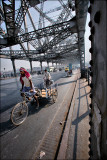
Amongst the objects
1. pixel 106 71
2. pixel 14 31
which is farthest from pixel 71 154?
pixel 14 31

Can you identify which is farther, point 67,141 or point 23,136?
point 23,136

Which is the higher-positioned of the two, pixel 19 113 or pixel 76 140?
pixel 19 113

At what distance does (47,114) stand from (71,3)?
11087mm

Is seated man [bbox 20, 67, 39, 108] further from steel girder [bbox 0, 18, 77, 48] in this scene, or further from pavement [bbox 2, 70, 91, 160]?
steel girder [bbox 0, 18, 77, 48]

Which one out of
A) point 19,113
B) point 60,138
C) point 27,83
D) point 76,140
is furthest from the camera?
point 27,83

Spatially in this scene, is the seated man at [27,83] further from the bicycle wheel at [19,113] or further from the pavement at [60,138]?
the pavement at [60,138]

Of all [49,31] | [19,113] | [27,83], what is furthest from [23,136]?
[49,31]

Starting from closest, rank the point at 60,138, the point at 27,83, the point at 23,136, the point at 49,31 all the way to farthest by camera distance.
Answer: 1. the point at 60,138
2. the point at 23,136
3. the point at 27,83
4. the point at 49,31

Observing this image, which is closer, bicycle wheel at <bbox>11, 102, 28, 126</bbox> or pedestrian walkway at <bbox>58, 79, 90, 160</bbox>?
pedestrian walkway at <bbox>58, 79, 90, 160</bbox>

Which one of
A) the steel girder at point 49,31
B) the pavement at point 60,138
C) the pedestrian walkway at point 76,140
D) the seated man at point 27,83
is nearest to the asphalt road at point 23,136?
the pavement at point 60,138

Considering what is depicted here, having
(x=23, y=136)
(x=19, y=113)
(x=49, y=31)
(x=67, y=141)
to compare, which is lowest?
(x=23, y=136)

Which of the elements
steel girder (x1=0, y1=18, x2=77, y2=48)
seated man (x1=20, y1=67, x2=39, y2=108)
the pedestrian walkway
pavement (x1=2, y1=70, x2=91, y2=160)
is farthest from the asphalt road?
steel girder (x1=0, y1=18, x2=77, y2=48)

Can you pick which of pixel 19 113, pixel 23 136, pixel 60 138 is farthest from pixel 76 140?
pixel 19 113

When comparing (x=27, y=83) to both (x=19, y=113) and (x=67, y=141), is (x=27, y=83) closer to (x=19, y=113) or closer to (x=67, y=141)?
(x=19, y=113)
